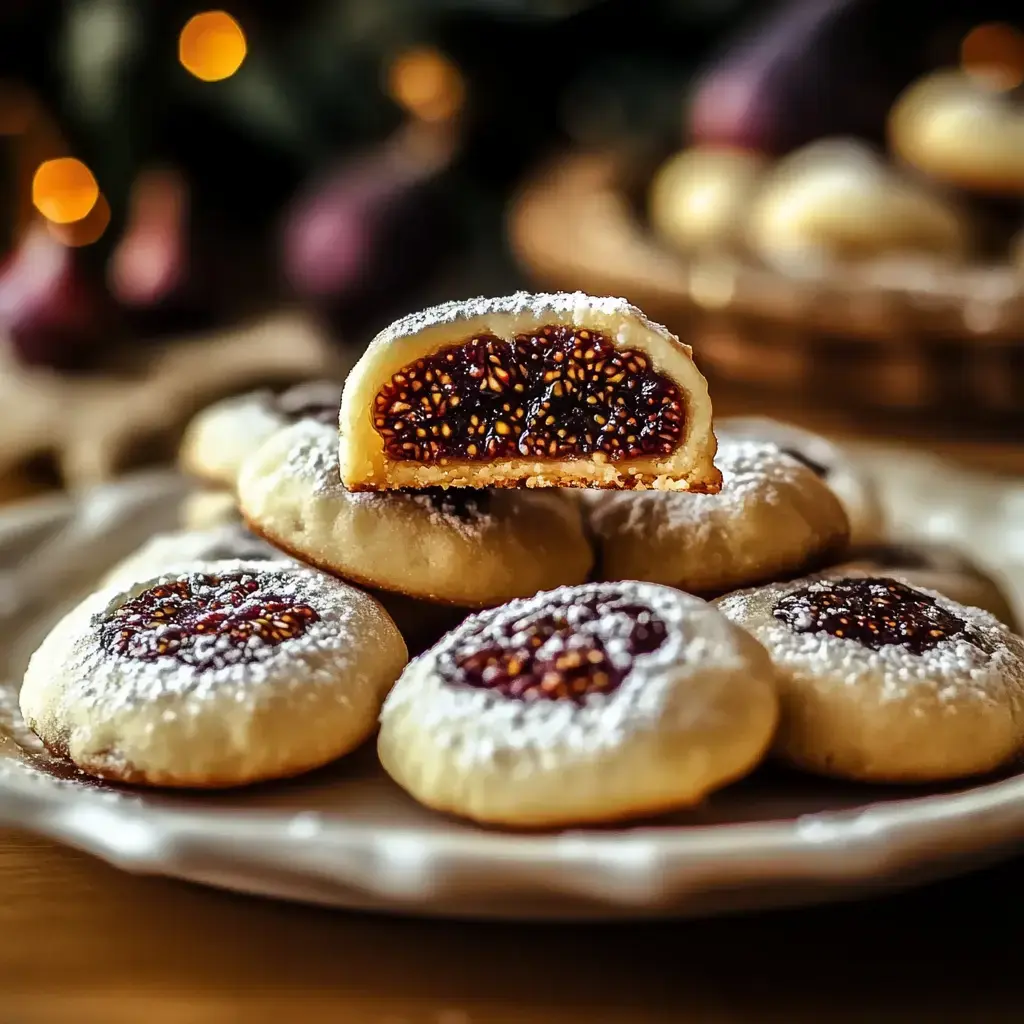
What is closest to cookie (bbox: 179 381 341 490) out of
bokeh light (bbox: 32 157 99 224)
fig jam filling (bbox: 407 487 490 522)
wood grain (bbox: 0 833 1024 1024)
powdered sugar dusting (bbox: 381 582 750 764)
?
fig jam filling (bbox: 407 487 490 522)

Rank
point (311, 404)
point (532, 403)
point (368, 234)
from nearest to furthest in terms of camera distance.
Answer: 1. point (532, 403)
2. point (311, 404)
3. point (368, 234)

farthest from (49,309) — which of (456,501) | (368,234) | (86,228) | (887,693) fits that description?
(887,693)

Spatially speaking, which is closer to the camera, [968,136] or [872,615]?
[872,615]

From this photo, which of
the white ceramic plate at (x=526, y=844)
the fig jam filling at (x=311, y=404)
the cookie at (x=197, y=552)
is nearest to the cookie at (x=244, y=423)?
the fig jam filling at (x=311, y=404)

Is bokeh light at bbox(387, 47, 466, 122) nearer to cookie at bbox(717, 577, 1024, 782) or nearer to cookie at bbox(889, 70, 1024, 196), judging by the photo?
cookie at bbox(889, 70, 1024, 196)

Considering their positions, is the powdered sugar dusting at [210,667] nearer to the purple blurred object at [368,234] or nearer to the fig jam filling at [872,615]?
the fig jam filling at [872,615]

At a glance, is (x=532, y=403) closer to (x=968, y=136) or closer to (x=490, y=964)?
(x=490, y=964)

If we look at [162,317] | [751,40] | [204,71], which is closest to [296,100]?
[204,71]
